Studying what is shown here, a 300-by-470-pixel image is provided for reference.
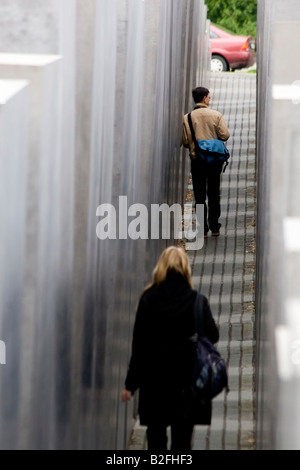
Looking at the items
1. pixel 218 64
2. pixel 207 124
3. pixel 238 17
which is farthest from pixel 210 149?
pixel 238 17

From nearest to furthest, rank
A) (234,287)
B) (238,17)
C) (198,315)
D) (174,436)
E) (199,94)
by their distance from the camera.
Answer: (198,315) < (174,436) < (234,287) < (199,94) < (238,17)

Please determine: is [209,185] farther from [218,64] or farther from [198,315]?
[218,64]

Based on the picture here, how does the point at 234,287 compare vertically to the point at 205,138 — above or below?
below

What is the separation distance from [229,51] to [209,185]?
16.7 metres

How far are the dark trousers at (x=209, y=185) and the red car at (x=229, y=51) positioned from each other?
1571 centimetres

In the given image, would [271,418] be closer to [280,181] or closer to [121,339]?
[280,181]

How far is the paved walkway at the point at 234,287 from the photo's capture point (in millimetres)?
8844

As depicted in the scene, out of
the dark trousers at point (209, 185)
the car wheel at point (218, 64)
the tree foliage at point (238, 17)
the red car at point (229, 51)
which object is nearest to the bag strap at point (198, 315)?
the dark trousers at point (209, 185)

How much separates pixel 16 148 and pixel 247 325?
6.93 m

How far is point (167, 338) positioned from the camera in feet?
21.7

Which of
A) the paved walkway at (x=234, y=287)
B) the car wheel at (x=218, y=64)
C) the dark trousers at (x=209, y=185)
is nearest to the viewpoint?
the paved walkway at (x=234, y=287)

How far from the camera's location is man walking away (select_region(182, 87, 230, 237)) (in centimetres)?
1290

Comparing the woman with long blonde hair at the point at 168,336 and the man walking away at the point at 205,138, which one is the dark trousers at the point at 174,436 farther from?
the man walking away at the point at 205,138
